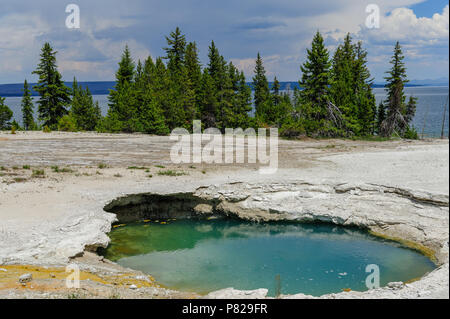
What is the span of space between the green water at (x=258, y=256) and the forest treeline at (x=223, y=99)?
26.5 meters

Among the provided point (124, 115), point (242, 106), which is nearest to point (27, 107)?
point (124, 115)

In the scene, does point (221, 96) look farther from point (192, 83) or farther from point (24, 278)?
point (24, 278)

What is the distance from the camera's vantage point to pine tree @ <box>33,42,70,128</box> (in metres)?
49.7

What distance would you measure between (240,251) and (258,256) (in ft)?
2.93

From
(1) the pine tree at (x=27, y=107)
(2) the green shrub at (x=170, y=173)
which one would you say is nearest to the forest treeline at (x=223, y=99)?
(1) the pine tree at (x=27, y=107)

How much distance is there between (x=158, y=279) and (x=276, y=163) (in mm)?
13870

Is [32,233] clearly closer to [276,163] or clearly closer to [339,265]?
[339,265]

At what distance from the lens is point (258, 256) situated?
44.3 feet

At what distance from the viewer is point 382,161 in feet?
76.3

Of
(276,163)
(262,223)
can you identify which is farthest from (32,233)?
(276,163)

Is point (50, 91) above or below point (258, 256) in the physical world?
above

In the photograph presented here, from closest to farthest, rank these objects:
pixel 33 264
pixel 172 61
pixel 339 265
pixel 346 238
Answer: pixel 33 264, pixel 339 265, pixel 346 238, pixel 172 61

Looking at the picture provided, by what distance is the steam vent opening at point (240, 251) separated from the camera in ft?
37.6

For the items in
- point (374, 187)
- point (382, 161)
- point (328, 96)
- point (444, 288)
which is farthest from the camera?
point (328, 96)
